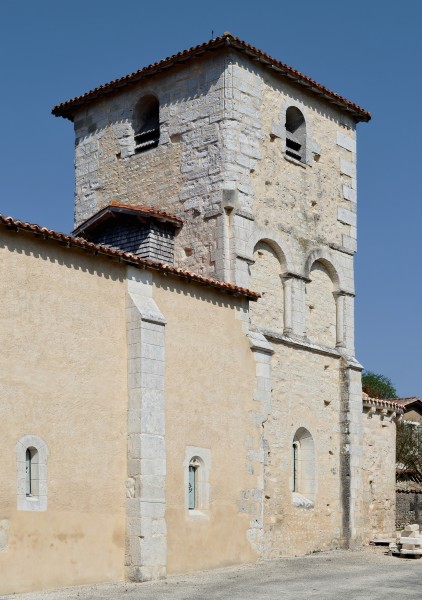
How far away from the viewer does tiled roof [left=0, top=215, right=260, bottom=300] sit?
14.6 m

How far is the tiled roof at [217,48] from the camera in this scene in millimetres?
21109

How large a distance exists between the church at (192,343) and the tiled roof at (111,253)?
39 millimetres

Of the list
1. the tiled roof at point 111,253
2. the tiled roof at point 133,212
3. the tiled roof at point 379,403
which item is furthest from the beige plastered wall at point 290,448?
the tiled roof at point 133,212

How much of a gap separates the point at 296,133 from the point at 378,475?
8.29m

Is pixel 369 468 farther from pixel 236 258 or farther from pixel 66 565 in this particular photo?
pixel 66 565

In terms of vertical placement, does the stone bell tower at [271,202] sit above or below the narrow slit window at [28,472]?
above

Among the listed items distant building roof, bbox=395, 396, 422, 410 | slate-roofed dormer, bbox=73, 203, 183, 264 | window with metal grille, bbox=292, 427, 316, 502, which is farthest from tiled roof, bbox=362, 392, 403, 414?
distant building roof, bbox=395, 396, 422, 410

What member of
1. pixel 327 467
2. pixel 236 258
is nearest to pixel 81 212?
pixel 236 258

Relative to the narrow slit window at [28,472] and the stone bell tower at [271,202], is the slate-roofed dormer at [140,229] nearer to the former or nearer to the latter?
the stone bell tower at [271,202]

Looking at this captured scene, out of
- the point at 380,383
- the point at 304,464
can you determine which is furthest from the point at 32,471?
the point at 380,383

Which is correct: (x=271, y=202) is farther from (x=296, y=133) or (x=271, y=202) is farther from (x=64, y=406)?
(x=64, y=406)

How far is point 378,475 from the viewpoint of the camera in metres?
23.9

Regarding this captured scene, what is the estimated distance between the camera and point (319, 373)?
22078 mm

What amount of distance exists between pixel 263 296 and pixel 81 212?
5319 millimetres
